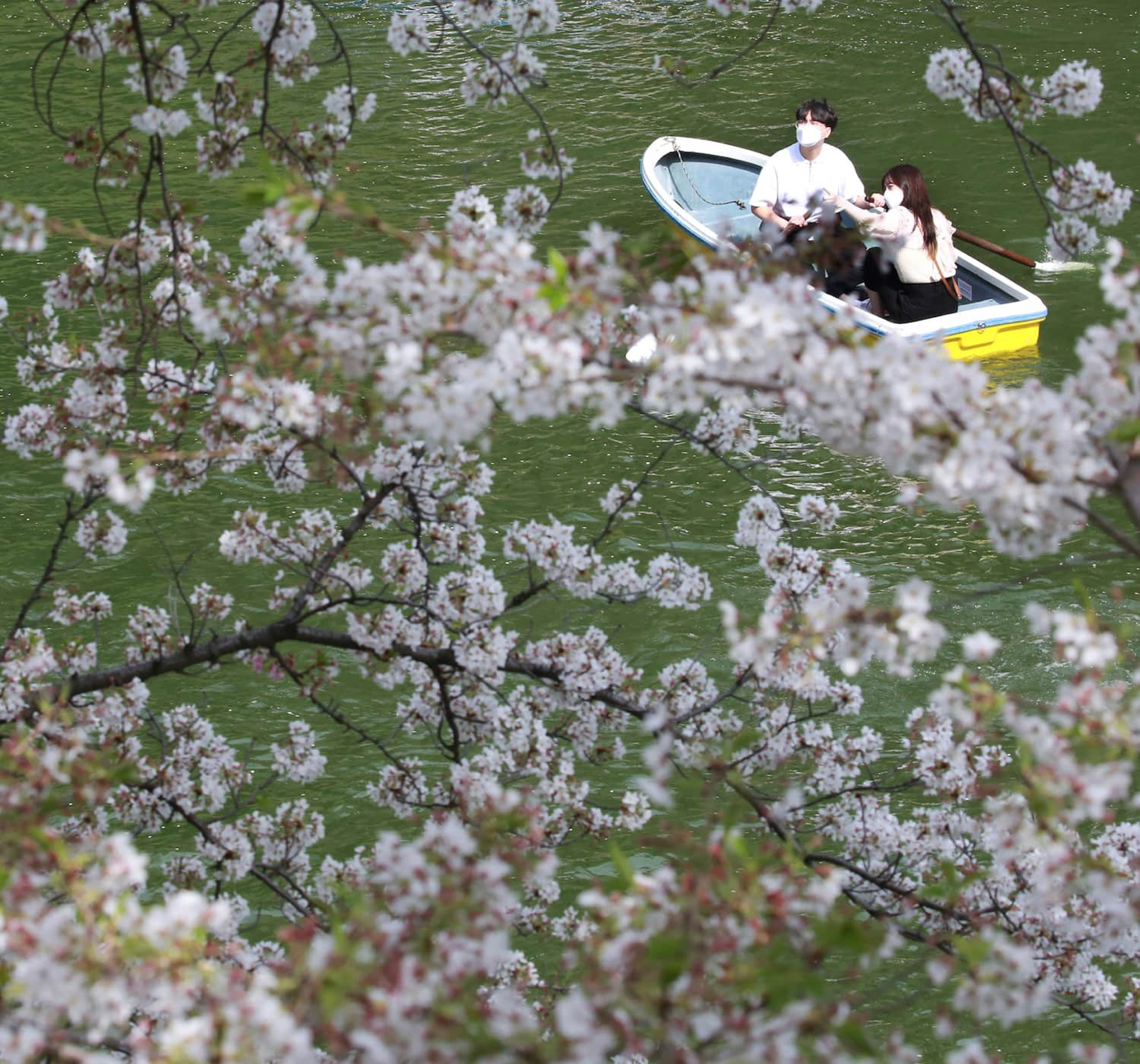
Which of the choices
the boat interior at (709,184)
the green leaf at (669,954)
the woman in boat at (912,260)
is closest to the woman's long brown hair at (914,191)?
the woman in boat at (912,260)

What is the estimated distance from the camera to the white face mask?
394 inches

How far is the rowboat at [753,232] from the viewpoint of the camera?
9461 mm

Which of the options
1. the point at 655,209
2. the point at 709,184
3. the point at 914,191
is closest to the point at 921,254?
the point at 914,191

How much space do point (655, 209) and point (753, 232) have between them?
345 cm

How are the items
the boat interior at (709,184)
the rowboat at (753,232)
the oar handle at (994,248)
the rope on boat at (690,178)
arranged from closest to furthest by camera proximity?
the rowboat at (753,232)
the oar handle at (994,248)
the boat interior at (709,184)
the rope on boat at (690,178)

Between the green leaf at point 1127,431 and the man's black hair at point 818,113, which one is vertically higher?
the green leaf at point 1127,431

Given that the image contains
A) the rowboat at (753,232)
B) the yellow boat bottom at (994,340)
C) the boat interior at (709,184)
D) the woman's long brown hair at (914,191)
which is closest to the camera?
the woman's long brown hair at (914,191)

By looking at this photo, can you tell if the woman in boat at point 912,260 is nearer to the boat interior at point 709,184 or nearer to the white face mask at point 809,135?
the white face mask at point 809,135

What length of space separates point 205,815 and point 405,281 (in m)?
3.08

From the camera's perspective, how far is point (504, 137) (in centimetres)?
1420

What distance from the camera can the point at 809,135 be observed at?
1002 cm

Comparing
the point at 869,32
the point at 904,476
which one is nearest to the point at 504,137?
the point at 869,32

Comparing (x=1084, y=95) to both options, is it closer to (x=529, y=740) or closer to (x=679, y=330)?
(x=679, y=330)

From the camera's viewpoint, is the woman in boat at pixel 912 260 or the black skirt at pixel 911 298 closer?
Answer: the woman in boat at pixel 912 260
